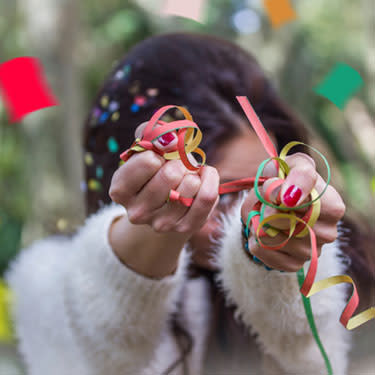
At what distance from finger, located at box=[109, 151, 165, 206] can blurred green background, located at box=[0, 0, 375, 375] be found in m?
0.43

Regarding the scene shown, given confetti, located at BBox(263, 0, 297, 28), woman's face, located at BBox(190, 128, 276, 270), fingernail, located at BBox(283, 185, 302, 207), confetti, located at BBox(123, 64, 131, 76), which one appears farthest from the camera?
confetti, located at BBox(263, 0, 297, 28)

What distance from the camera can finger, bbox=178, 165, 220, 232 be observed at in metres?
0.25

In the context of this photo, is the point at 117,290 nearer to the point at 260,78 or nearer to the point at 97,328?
the point at 97,328

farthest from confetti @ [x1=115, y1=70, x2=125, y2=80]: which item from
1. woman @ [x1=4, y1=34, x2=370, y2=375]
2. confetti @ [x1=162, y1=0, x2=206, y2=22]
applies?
confetti @ [x1=162, y1=0, x2=206, y2=22]

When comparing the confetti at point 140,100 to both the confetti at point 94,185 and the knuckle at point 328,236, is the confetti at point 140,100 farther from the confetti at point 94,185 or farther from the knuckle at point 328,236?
the knuckle at point 328,236

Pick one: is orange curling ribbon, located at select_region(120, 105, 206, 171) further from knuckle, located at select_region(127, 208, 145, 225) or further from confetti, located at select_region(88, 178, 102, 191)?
confetti, located at select_region(88, 178, 102, 191)

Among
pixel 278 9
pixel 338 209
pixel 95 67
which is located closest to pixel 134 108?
pixel 338 209

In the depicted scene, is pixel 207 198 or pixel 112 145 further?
pixel 112 145

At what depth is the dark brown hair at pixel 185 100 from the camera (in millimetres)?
368

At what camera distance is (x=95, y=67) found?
155 centimetres

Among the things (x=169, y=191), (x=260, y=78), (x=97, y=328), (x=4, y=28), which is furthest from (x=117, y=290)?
(x=4, y=28)

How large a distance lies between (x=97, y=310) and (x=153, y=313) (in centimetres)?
6

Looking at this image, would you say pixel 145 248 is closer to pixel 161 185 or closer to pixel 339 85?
pixel 161 185

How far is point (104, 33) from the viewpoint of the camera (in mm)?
1594
